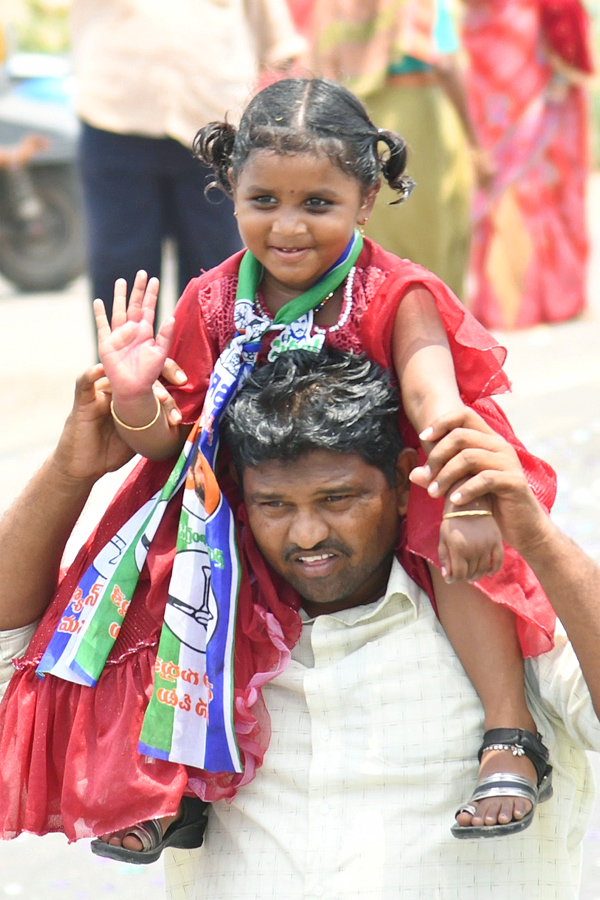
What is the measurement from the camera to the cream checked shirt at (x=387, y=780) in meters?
2.22

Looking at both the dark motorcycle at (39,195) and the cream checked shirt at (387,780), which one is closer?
the cream checked shirt at (387,780)

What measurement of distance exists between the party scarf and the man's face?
0.25ft

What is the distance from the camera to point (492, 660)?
225 centimetres

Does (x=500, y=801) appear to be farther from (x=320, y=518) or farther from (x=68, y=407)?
(x=68, y=407)

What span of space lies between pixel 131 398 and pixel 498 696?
695mm

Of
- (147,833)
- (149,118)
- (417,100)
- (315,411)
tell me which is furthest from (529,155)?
(147,833)

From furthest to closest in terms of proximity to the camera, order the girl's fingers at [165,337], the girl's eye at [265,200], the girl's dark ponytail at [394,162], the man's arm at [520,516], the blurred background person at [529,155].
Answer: the blurred background person at [529,155] < the girl's dark ponytail at [394,162] < the girl's eye at [265,200] < the girl's fingers at [165,337] < the man's arm at [520,516]

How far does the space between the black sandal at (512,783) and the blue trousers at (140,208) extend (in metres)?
3.27

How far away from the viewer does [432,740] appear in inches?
89.5

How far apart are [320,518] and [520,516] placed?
0.36 meters

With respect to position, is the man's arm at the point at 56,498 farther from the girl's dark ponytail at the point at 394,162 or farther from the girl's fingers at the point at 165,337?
the girl's dark ponytail at the point at 394,162

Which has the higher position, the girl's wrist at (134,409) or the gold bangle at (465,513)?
the girl's wrist at (134,409)

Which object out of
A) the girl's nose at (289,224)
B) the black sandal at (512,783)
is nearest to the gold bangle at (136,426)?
the girl's nose at (289,224)

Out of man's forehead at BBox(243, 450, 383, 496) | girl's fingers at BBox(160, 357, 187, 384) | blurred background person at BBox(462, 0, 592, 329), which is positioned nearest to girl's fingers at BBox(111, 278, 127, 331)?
girl's fingers at BBox(160, 357, 187, 384)
